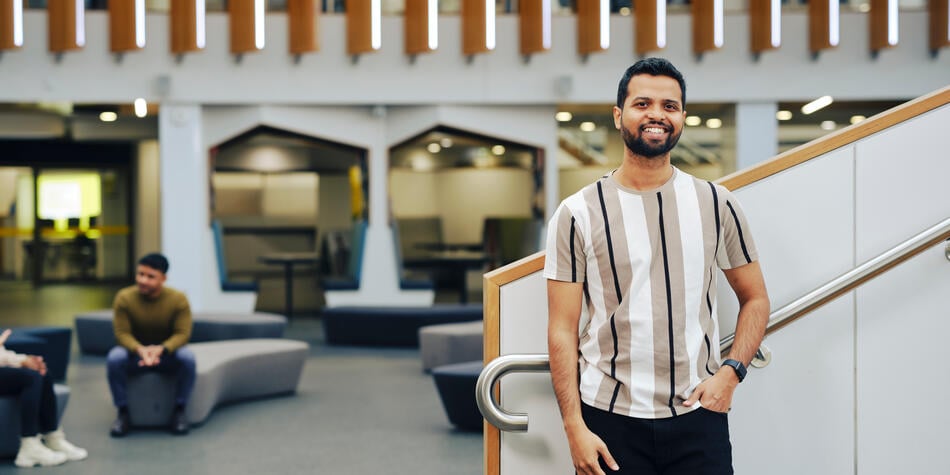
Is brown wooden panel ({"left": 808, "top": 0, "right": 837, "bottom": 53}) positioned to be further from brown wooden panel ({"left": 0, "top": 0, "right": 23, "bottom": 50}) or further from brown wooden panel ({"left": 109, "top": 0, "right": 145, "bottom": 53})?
brown wooden panel ({"left": 0, "top": 0, "right": 23, "bottom": 50})

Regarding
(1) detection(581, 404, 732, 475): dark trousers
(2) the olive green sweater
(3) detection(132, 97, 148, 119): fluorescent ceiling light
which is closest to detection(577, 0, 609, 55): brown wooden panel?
(3) detection(132, 97, 148, 119): fluorescent ceiling light

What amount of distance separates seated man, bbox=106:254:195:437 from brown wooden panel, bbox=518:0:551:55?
728 centimetres

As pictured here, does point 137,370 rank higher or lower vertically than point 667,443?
lower

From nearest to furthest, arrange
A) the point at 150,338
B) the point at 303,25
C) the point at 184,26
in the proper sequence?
the point at 150,338
the point at 184,26
the point at 303,25

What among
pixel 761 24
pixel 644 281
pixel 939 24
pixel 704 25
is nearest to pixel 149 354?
pixel 644 281

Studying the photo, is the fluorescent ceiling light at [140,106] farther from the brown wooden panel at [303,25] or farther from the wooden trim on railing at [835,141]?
the wooden trim on railing at [835,141]

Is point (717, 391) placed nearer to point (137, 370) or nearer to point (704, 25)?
point (137, 370)

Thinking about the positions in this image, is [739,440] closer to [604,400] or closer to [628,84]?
[604,400]

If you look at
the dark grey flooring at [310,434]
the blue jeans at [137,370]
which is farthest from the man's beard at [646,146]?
the blue jeans at [137,370]

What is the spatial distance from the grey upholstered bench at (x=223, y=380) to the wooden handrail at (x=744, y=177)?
159 inches

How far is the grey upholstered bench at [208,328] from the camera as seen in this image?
933 centimetres

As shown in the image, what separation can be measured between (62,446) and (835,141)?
4.56 m

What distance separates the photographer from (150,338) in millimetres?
6234

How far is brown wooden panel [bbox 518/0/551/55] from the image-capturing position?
40.3 feet
